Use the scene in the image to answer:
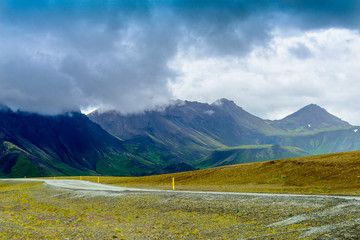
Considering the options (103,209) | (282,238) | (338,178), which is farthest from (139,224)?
(338,178)

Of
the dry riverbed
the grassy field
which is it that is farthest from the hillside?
the dry riverbed

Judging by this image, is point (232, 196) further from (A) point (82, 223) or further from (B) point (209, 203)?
(A) point (82, 223)

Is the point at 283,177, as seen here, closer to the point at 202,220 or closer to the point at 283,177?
the point at 283,177

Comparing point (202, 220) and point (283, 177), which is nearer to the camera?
point (202, 220)

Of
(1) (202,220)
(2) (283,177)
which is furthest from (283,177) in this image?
(1) (202,220)

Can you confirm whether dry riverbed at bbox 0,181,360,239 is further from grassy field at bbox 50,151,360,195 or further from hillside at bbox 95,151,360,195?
hillside at bbox 95,151,360,195

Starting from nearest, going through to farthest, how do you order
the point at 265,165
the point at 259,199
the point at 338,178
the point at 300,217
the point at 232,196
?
the point at 300,217
the point at 259,199
the point at 232,196
the point at 338,178
the point at 265,165

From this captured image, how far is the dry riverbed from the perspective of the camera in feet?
60.2

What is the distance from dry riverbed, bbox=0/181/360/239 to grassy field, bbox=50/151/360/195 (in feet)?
50.7

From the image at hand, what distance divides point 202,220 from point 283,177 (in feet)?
116

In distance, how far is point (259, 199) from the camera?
27.2 metres

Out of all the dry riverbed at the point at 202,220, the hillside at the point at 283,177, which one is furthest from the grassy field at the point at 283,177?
the dry riverbed at the point at 202,220

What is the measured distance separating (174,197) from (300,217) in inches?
605

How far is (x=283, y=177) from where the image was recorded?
5459 cm
